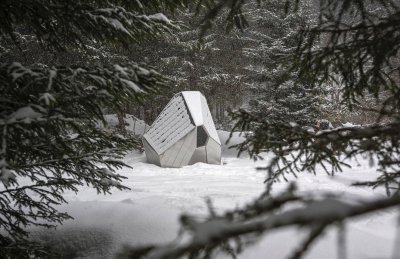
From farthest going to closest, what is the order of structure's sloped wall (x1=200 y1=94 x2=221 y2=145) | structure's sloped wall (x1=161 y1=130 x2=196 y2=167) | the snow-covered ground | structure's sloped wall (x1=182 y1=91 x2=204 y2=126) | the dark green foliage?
the dark green foliage < structure's sloped wall (x1=200 y1=94 x2=221 y2=145) < structure's sloped wall (x1=182 y1=91 x2=204 y2=126) < structure's sloped wall (x1=161 y1=130 x2=196 y2=167) < the snow-covered ground

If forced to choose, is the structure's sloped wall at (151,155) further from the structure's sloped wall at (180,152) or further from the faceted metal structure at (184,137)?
the structure's sloped wall at (180,152)

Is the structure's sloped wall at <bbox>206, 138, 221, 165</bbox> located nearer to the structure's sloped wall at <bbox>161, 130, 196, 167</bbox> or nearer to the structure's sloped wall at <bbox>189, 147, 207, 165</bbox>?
the structure's sloped wall at <bbox>189, 147, 207, 165</bbox>

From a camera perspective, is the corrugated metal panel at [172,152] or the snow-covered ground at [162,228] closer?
the snow-covered ground at [162,228]

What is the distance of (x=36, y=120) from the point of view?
7.89 feet

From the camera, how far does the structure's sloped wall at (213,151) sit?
36.7 ft

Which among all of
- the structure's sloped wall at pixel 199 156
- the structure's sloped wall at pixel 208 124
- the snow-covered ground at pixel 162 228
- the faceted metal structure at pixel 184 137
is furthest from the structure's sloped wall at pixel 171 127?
the snow-covered ground at pixel 162 228

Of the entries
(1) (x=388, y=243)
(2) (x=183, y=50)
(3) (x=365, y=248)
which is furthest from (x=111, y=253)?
(2) (x=183, y=50)

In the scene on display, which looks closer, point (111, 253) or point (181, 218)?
point (181, 218)

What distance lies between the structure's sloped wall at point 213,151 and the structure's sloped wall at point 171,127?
924mm

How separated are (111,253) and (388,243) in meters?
3.20

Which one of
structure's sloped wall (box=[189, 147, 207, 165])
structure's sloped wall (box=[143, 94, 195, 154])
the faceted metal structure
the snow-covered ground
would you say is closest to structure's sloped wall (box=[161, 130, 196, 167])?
the faceted metal structure

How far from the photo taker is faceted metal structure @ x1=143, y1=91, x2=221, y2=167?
10.8 m

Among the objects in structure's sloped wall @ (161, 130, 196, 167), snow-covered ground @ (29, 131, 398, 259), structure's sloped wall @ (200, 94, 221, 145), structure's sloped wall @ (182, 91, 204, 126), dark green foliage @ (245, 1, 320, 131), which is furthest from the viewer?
dark green foliage @ (245, 1, 320, 131)

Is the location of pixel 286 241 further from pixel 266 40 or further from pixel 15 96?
pixel 266 40
